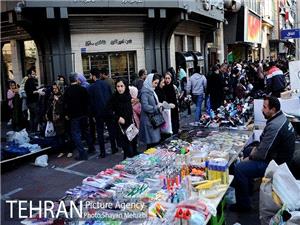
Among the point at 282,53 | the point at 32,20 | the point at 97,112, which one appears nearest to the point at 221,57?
the point at 32,20

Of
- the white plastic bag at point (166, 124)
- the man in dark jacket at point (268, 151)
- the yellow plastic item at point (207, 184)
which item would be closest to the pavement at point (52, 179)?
the man in dark jacket at point (268, 151)

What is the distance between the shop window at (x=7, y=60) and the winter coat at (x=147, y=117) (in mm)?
9407

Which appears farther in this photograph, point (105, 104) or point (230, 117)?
point (105, 104)

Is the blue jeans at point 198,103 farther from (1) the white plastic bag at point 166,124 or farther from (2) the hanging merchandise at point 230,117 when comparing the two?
(1) the white plastic bag at point 166,124

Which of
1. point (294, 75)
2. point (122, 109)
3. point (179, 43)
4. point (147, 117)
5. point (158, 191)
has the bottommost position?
point (158, 191)

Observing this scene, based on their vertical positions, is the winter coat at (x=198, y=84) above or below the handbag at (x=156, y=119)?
above

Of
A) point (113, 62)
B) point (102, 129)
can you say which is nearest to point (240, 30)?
point (113, 62)

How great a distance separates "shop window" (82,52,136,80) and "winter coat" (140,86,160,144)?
656cm

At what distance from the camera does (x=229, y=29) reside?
2369 centimetres

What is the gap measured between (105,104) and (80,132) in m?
0.80

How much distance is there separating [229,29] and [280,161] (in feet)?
64.4

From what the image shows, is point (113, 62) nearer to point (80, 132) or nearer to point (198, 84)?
point (198, 84)

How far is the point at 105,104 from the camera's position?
27.0ft

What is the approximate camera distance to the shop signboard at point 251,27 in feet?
77.0
